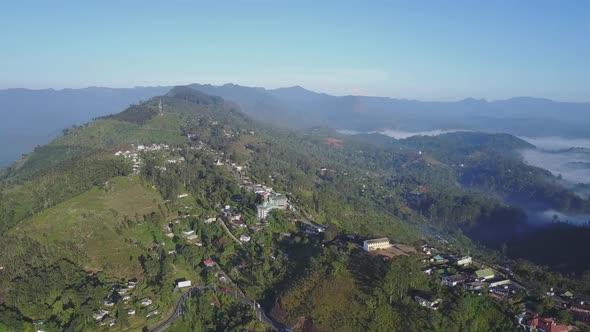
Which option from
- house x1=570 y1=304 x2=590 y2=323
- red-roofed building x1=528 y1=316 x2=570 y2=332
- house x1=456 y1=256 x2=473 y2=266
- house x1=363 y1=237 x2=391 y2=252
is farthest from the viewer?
house x1=363 y1=237 x2=391 y2=252

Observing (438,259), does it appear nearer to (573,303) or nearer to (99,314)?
(573,303)

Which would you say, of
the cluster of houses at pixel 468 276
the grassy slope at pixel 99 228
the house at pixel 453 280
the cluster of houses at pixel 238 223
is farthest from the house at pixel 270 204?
the house at pixel 453 280

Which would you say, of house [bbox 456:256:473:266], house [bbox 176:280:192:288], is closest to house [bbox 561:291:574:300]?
house [bbox 456:256:473:266]

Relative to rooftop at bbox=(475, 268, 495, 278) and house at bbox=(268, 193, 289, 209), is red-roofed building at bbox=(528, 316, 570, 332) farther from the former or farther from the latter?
house at bbox=(268, 193, 289, 209)

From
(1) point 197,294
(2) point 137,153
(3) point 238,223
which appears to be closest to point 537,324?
(1) point 197,294

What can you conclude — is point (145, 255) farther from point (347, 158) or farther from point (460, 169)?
point (460, 169)
